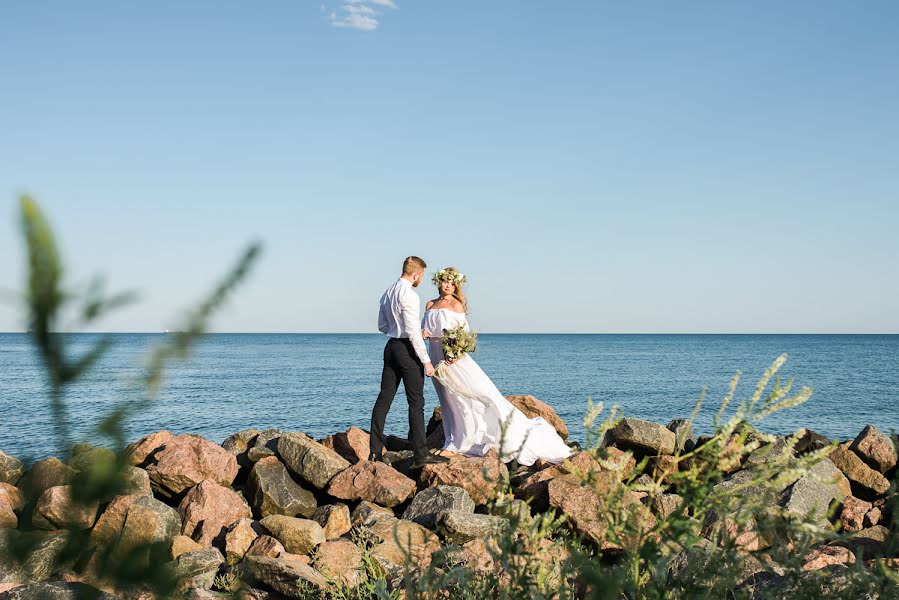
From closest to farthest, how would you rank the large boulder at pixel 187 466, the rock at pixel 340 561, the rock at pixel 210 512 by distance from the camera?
the rock at pixel 340 561, the rock at pixel 210 512, the large boulder at pixel 187 466

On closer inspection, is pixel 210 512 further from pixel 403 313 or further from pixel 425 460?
pixel 403 313

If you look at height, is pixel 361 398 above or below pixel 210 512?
below

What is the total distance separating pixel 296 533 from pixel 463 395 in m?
4.36

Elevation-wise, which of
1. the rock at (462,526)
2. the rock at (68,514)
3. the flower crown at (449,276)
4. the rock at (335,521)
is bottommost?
the rock at (335,521)

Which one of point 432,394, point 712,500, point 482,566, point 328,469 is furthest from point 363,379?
point 712,500

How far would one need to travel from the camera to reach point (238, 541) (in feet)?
25.2

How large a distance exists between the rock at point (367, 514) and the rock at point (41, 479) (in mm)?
7143

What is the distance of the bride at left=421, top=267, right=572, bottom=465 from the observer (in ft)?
37.3

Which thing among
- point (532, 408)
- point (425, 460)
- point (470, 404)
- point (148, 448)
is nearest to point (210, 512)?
point (148, 448)

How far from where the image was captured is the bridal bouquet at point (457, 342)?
11.2 metres

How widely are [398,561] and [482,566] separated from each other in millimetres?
1668

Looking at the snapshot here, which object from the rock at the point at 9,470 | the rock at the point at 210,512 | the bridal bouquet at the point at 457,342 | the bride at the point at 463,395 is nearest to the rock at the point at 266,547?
the rock at the point at 210,512

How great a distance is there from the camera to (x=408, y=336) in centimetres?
1055

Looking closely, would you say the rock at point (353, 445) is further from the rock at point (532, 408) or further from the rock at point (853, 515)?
the rock at point (853, 515)
